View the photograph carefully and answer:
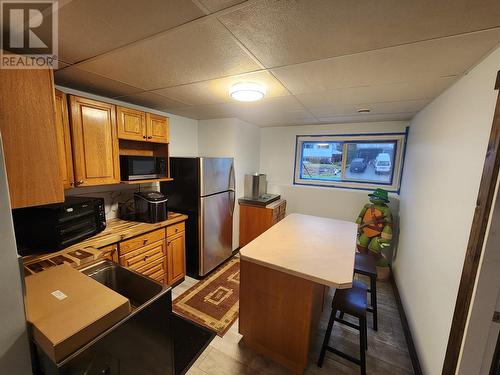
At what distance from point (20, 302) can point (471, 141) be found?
7.65ft

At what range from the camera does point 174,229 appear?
246 cm

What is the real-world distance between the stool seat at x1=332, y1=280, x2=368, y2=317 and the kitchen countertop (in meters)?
1.85

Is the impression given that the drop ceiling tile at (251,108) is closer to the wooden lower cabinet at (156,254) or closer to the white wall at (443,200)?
the white wall at (443,200)

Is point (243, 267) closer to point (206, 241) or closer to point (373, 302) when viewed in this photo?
point (206, 241)

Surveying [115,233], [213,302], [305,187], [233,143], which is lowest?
[213,302]

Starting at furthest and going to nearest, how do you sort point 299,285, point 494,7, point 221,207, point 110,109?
1. point 221,207
2. point 110,109
3. point 299,285
4. point 494,7

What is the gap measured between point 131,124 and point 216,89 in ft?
3.29

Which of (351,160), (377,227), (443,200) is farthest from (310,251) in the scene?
(351,160)

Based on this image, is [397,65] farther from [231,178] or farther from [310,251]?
[231,178]

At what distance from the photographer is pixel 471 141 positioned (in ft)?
3.96

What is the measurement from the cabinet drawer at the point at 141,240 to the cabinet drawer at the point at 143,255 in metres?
0.04

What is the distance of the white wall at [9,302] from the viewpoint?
727 millimetres

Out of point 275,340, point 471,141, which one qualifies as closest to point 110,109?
point 275,340

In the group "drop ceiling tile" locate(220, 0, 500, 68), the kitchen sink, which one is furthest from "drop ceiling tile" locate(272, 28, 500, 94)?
the kitchen sink
